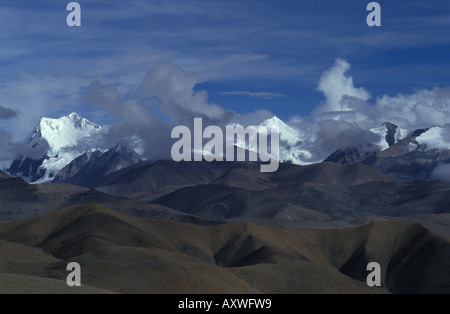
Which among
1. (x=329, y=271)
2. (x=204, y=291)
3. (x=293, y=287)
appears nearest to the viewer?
(x=204, y=291)

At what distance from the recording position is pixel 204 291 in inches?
4958

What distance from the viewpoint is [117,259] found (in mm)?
136500
